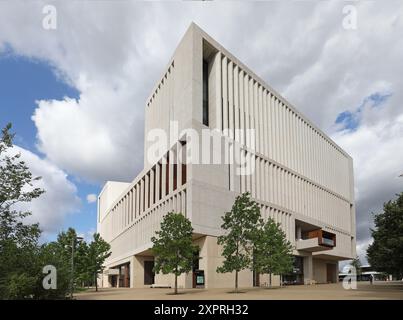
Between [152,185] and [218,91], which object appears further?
[152,185]

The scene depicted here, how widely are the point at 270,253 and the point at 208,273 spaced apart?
7.48 m

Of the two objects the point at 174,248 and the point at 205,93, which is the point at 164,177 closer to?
the point at 205,93

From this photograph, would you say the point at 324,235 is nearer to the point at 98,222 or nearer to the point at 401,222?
the point at 401,222

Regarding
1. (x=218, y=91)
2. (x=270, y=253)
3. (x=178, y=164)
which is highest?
(x=218, y=91)

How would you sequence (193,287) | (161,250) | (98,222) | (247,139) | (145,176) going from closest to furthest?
(161,250), (193,287), (247,139), (145,176), (98,222)

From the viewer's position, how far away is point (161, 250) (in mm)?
37812

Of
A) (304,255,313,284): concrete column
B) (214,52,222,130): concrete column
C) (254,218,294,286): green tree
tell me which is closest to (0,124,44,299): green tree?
(254,218,294,286): green tree

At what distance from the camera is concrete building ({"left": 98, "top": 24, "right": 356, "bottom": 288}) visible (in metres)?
52.1

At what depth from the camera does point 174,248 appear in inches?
1494

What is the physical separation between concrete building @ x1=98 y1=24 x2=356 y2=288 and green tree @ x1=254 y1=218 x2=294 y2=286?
6.19 meters

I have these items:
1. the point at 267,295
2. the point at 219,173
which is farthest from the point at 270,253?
the point at 267,295
